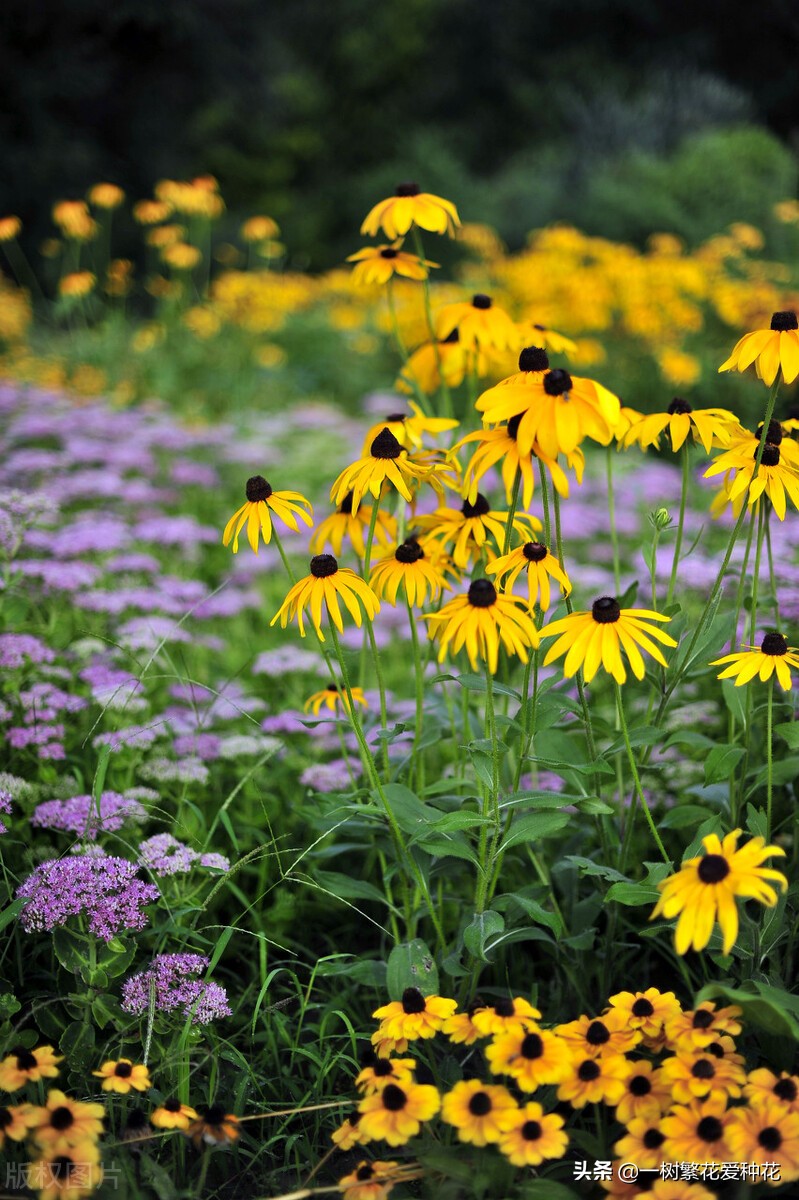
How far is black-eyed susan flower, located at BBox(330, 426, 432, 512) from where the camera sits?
1.63 m

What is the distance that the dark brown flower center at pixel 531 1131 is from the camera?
4.50 feet

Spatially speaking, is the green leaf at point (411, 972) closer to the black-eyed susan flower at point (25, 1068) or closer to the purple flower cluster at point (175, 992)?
the purple flower cluster at point (175, 992)

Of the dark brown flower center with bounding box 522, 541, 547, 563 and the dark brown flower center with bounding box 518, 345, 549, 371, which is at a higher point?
the dark brown flower center with bounding box 518, 345, 549, 371

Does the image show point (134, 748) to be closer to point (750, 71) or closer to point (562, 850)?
point (562, 850)

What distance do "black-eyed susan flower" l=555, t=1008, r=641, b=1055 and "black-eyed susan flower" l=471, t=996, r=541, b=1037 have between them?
0.07 meters

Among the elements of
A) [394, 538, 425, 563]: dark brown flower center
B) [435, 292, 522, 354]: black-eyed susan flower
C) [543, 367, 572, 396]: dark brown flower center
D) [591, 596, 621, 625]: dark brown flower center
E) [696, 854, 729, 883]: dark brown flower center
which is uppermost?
[435, 292, 522, 354]: black-eyed susan flower

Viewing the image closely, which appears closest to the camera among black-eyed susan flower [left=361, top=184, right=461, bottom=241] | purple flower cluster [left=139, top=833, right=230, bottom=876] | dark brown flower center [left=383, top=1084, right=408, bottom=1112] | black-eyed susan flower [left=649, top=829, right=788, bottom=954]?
black-eyed susan flower [left=649, top=829, right=788, bottom=954]

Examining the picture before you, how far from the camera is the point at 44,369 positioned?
19.9ft

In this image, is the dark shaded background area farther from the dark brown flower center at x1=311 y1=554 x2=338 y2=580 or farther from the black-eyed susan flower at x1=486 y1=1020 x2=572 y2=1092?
the black-eyed susan flower at x1=486 y1=1020 x2=572 y2=1092

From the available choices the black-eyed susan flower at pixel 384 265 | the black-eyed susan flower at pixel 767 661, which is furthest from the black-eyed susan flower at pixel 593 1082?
the black-eyed susan flower at pixel 384 265

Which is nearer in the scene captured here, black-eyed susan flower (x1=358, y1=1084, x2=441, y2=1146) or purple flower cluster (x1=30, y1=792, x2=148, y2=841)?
black-eyed susan flower (x1=358, y1=1084, x2=441, y2=1146)

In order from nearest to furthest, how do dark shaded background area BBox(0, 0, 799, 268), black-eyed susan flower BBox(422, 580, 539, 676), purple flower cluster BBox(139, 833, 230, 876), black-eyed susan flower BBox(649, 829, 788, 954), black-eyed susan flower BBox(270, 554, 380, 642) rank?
1. black-eyed susan flower BBox(649, 829, 788, 954)
2. black-eyed susan flower BBox(422, 580, 539, 676)
3. black-eyed susan flower BBox(270, 554, 380, 642)
4. purple flower cluster BBox(139, 833, 230, 876)
5. dark shaded background area BBox(0, 0, 799, 268)

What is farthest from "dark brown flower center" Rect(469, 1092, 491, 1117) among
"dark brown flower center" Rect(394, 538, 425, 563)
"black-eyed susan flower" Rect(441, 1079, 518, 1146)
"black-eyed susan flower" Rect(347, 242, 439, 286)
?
"black-eyed susan flower" Rect(347, 242, 439, 286)

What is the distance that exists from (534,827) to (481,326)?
0.99 metres
